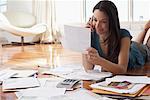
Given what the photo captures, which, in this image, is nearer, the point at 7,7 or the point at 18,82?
the point at 18,82

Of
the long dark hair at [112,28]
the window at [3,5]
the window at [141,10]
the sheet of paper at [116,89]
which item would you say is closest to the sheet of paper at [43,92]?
the sheet of paper at [116,89]

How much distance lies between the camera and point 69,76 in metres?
1.46

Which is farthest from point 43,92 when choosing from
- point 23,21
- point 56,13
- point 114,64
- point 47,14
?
point 56,13

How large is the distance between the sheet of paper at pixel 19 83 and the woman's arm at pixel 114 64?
32cm

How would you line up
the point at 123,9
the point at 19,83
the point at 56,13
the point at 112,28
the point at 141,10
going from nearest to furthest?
the point at 19,83, the point at 112,28, the point at 141,10, the point at 123,9, the point at 56,13

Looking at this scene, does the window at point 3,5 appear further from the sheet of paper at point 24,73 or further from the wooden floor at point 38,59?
the sheet of paper at point 24,73

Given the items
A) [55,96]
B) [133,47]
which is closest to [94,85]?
[55,96]

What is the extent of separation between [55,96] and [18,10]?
5.80 meters

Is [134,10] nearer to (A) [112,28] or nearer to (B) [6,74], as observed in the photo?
(A) [112,28]

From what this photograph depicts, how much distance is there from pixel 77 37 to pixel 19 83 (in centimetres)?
39

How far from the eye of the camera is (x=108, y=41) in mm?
1751

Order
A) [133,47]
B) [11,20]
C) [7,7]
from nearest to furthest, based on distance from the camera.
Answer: [133,47] < [11,20] < [7,7]

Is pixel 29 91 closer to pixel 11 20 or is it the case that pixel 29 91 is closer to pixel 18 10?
pixel 11 20

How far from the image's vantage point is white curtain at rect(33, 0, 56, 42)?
6.58 meters
